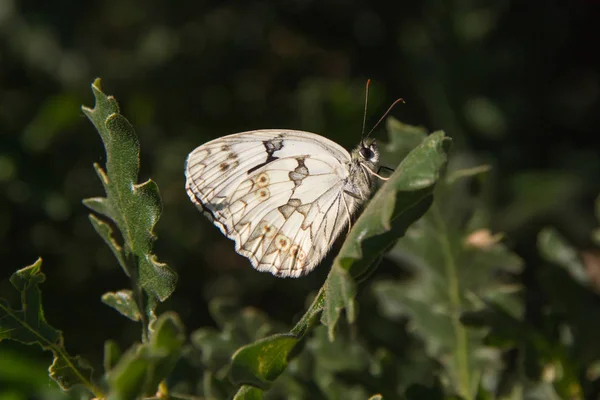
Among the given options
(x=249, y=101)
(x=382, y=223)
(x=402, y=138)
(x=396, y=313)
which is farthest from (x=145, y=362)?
(x=249, y=101)

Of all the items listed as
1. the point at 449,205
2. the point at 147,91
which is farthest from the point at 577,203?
the point at 147,91

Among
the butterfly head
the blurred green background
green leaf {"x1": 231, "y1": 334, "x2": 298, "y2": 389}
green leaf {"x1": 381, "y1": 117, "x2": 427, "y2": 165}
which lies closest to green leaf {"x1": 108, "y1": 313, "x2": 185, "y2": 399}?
green leaf {"x1": 231, "y1": 334, "x2": 298, "y2": 389}

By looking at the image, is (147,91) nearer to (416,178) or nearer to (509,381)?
(509,381)

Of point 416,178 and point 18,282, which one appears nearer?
point 416,178

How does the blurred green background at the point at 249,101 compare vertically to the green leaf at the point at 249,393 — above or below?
below

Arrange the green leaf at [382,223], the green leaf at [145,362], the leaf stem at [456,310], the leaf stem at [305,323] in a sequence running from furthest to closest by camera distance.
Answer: the leaf stem at [456,310] → the leaf stem at [305,323] → the green leaf at [382,223] → the green leaf at [145,362]

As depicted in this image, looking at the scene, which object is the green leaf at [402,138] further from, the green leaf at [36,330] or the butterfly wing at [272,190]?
the green leaf at [36,330]

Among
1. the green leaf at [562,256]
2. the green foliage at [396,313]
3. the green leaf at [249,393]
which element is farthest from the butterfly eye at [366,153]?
the green leaf at [249,393]
